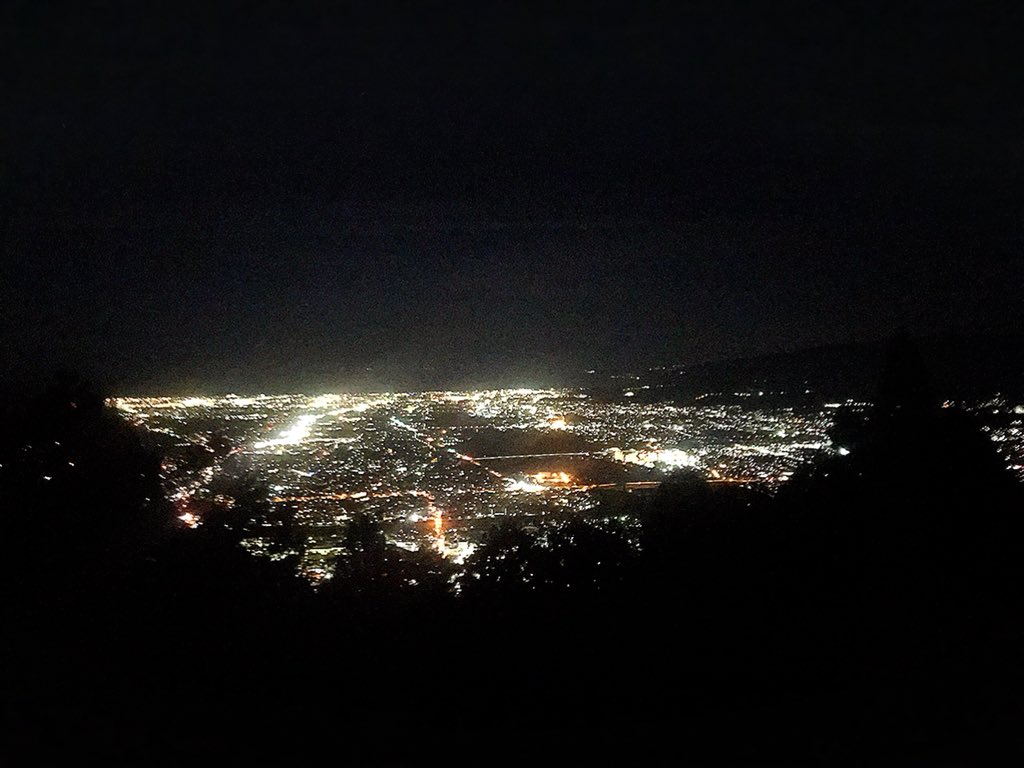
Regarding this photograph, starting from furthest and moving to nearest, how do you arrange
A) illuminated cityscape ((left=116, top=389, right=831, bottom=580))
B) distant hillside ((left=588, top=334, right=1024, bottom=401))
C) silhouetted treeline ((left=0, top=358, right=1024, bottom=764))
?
distant hillside ((left=588, top=334, right=1024, bottom=401))
illuminated cityscape ((left=116, top=389, right=831, bottom=580))
silhouetted treeline ((left=0, top=358, right=1024, bottom=764))

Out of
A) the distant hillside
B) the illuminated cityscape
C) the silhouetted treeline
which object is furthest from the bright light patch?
the distant hillside

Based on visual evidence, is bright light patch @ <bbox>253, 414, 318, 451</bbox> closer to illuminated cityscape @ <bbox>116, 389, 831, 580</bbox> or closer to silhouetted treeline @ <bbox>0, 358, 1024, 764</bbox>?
illuminated cityscape @ <bbox>116, 389, 831, 580</bbox>

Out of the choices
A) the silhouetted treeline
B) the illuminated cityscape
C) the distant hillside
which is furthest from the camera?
the distant hillside

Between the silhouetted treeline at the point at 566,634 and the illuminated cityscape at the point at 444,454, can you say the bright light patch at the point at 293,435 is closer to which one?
the illuminated cityscape at the point at 444,454

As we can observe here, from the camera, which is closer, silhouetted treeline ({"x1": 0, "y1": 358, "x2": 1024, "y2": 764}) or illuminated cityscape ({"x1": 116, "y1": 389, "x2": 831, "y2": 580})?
silhouetted treeline ({"x1": 0, "y1": 358, "x2": 1024, "y2": 764})

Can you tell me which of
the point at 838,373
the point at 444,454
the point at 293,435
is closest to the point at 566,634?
the point at 444,454

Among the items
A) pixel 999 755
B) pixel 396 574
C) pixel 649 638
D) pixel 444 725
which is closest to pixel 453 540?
pixel 396 574

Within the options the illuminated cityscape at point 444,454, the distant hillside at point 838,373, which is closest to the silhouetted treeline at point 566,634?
the illuminated cityscape at point 444,454
